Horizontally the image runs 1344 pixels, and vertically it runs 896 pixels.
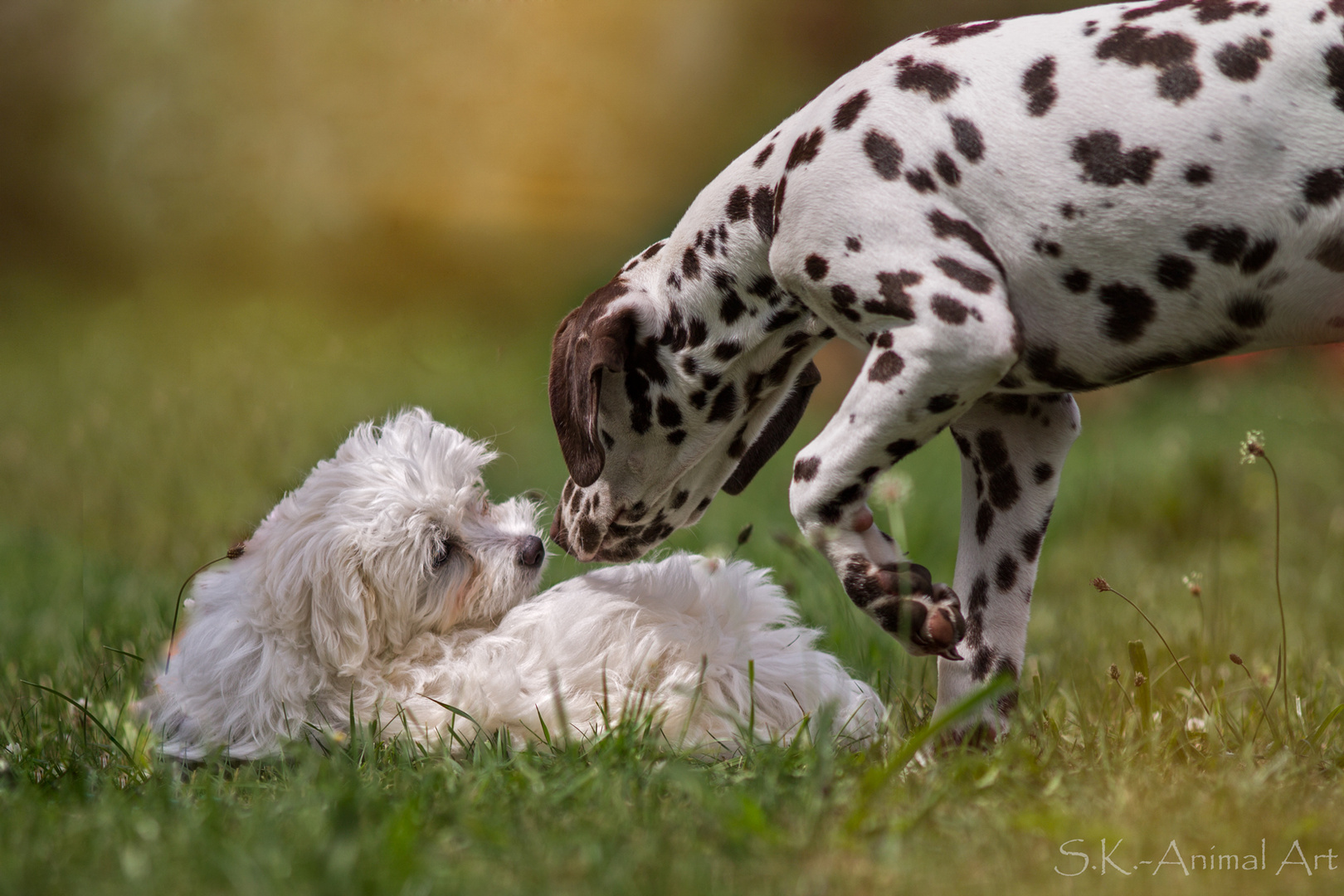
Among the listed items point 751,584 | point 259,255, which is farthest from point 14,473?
point 751,584

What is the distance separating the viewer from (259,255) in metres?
11.2

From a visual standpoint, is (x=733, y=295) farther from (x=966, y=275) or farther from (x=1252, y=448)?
(x=1252, y=448)

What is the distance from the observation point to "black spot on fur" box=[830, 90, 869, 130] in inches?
107

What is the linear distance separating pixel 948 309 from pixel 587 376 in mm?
959

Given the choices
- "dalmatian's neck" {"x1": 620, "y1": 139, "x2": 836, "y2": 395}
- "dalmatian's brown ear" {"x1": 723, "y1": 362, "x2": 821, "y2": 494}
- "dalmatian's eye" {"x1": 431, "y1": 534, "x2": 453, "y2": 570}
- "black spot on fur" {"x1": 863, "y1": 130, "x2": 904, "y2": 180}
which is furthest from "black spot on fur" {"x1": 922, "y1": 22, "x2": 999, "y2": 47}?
"dalmatian's eye" {"x1": 431, "y1": 534, "x2": 453, "y2": 570}

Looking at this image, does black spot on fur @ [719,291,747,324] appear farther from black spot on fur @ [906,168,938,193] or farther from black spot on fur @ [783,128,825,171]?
black spot on fur @ [906,168,938,193]

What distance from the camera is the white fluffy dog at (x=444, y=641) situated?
2.84 metres

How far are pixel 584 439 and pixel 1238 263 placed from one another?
62.4 inches

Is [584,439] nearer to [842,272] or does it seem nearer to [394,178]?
[842,272]

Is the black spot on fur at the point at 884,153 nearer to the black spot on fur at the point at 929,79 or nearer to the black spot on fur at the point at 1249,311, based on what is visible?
the black spot on fur at the point at 929,79

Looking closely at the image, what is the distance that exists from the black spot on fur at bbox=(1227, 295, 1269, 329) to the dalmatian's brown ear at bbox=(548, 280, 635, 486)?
4.76 ft

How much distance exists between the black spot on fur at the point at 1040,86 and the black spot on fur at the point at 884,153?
1.01ft

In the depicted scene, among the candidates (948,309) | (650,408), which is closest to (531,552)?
(650,408)

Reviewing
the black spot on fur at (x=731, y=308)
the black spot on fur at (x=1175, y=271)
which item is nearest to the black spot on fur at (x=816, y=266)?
the black spot on fur at (x=731, y=308)
